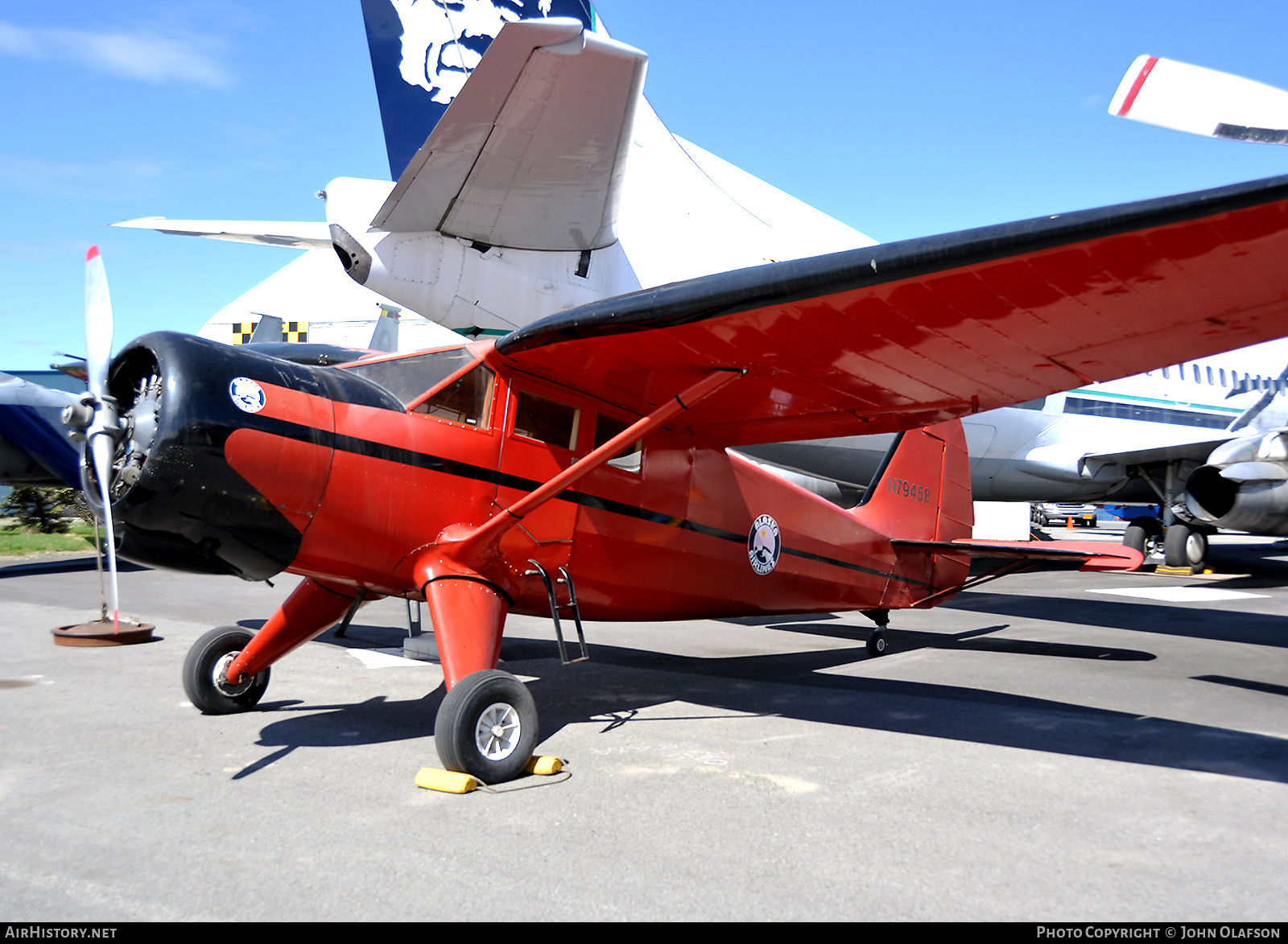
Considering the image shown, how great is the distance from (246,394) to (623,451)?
235cm

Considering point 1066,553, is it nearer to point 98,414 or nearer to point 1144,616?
point 1144,616

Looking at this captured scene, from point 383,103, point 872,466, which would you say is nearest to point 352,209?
point 383,103

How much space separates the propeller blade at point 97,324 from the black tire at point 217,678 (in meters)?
1.81

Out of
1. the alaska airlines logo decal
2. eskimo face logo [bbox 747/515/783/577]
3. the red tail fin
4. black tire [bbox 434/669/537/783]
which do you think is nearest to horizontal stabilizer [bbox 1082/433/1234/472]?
the red tail fin

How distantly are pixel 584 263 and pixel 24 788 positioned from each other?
27.9ft

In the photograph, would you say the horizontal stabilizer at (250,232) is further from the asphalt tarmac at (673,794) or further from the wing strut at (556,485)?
the wing strut at (556,485)

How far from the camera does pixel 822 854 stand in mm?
3275

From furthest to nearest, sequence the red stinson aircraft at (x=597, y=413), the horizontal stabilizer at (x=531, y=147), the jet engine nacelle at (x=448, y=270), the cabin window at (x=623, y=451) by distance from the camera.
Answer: the jet engine nacelle at (x=448, y=270) < the horizontal stabilizer at (x=531, y=147) < the cabin window at (x=623, y=451) < the red stinson aircraft at (x=597, y=413)

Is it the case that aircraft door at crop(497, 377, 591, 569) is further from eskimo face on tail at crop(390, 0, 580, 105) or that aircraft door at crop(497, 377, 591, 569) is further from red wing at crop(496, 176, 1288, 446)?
eskimo face on tail at crop(390, 0, 580, 105)

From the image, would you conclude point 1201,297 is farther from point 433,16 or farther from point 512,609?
point 433,16

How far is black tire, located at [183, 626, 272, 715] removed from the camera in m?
5.36

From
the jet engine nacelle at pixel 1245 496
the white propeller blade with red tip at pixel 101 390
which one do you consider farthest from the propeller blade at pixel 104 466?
the jet engine nacelle at pixel 1245 496

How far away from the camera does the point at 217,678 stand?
17.8 feet

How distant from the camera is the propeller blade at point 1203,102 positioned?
9.38 m
